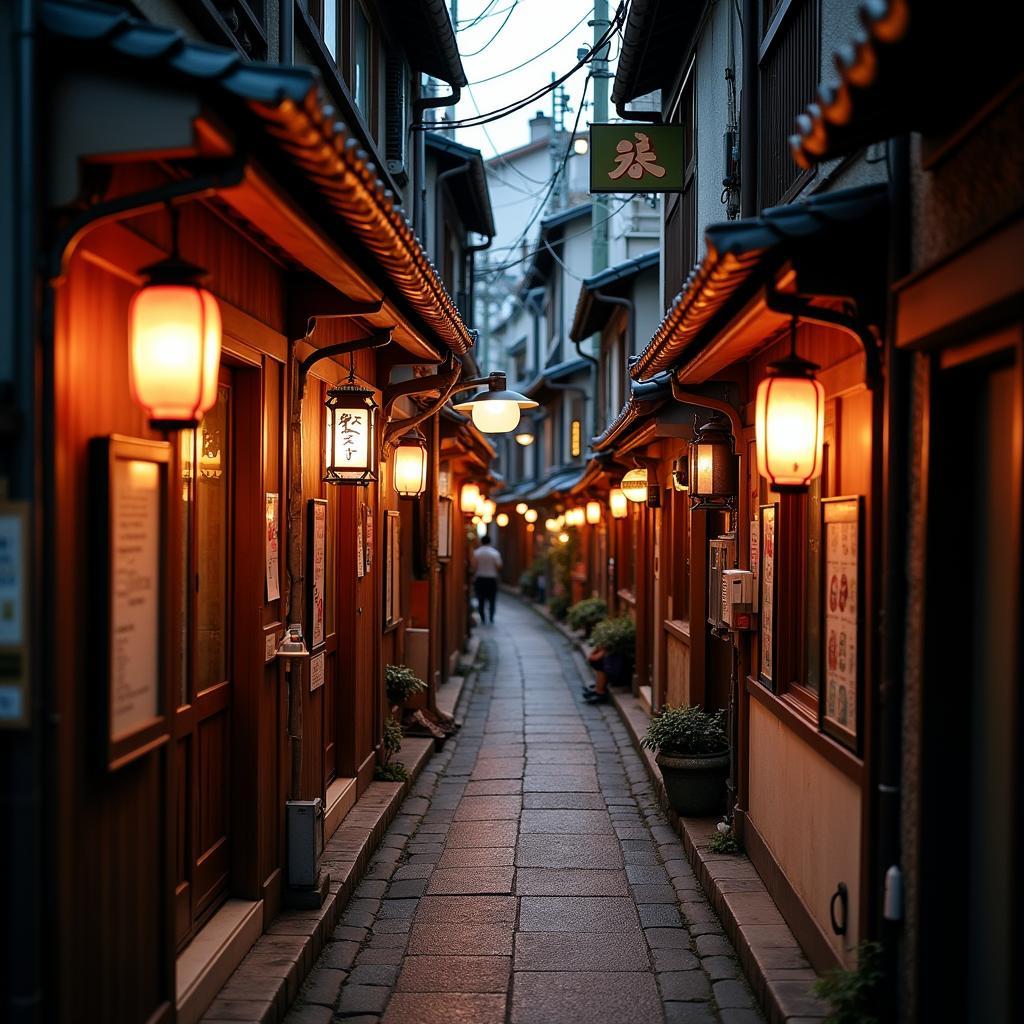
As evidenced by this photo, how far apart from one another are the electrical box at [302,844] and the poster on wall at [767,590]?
3427 millimetres

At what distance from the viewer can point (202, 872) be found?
7188 millimetres

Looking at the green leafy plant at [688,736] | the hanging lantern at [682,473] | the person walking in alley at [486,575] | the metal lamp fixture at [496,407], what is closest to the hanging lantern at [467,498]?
the person walking in alley at [486,575]

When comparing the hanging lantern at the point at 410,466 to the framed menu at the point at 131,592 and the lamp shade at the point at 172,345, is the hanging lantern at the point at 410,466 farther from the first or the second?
the lamp shade at the point at 172,345

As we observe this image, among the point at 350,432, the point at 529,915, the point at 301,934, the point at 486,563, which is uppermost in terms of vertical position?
the point at 350,432

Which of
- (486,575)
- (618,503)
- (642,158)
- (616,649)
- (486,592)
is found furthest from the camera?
(486,592)

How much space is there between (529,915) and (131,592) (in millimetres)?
5169

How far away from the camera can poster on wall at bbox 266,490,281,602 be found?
7891 mm

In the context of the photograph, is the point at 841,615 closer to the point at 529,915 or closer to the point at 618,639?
the point at 529,915

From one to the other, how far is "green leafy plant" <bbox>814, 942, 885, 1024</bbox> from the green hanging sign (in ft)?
32.6

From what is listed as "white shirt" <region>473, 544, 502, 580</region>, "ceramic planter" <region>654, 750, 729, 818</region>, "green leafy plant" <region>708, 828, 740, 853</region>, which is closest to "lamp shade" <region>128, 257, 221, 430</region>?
"green leafy plant" <region>708, 828, 740, 853</region>

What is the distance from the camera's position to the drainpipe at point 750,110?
1047 cm

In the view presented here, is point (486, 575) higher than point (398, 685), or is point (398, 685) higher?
point (486, 575)

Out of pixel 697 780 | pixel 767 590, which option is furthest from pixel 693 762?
pixel 767 590

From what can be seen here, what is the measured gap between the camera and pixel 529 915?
9164 mm
